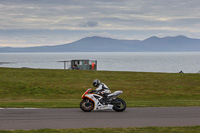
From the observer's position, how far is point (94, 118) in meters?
12.9

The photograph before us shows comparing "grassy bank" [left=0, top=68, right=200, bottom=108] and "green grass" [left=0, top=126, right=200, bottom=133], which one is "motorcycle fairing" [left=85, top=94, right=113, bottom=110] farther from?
"grassy bank" [left=0, top=68, right=200, bottom=108]

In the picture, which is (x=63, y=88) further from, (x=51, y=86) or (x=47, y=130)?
(x=47, y=130)

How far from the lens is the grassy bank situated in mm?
23781

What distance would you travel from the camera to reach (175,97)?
24.5 meters

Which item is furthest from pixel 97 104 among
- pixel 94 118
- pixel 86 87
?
pixel 86 87

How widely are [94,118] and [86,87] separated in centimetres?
1574

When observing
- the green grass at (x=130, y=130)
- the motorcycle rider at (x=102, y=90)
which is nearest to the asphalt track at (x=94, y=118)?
the green grass at (x=130, y=130)

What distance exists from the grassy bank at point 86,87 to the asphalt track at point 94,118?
6665 mm

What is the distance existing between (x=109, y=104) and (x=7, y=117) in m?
4.61

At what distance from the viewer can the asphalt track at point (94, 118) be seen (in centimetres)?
1133

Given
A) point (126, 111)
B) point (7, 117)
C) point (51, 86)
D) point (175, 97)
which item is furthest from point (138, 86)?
point (7, 117)

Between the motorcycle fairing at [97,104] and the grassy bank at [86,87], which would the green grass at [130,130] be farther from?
the grassy bank at [86,87]

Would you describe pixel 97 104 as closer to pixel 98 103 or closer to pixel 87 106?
pixel 98 103

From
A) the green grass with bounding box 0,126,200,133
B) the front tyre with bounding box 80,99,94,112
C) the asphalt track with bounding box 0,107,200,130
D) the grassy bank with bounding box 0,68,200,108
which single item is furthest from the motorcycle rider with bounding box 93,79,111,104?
the grassy bank with bounding box 0,68,200,108
